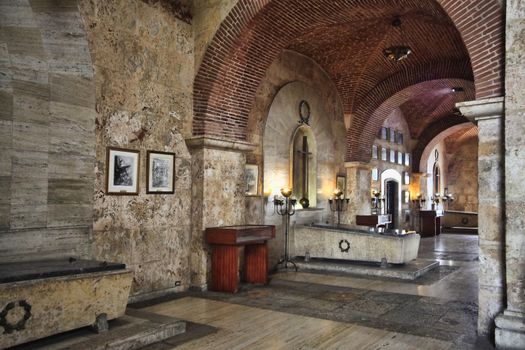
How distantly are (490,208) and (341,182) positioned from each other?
7481mm

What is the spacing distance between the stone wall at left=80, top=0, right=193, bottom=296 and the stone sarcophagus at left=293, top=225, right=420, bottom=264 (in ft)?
10.9

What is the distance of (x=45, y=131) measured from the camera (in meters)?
5.39

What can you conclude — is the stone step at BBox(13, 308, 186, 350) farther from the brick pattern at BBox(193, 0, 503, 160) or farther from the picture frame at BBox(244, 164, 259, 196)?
the picture frame at BBox(244, 164, 259, 196)

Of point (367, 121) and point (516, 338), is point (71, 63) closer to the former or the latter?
point (516, 338)

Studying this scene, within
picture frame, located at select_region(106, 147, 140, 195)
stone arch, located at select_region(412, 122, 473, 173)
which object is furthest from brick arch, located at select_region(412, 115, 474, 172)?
picture frame, located at select_region(106, 147, 140, 195)

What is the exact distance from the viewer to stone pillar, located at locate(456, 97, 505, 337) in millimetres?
4777

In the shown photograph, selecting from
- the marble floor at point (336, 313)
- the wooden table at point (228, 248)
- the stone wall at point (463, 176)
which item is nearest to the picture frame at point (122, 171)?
the wooden table at point (228, 248)

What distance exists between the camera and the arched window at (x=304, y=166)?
10.5 metres

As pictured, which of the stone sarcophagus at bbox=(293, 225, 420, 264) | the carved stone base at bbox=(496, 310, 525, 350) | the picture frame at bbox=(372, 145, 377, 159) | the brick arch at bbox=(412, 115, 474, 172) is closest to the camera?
the carved stone base at bbox=(496, 310, 525, 350)

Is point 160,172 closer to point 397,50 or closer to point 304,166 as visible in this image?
point 304,166

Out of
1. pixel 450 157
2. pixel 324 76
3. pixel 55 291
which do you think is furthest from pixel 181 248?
pixel 450 157

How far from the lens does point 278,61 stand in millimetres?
9797

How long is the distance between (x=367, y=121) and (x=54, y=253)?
30.0 ft

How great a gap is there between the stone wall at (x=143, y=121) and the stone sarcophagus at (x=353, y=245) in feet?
10.9
